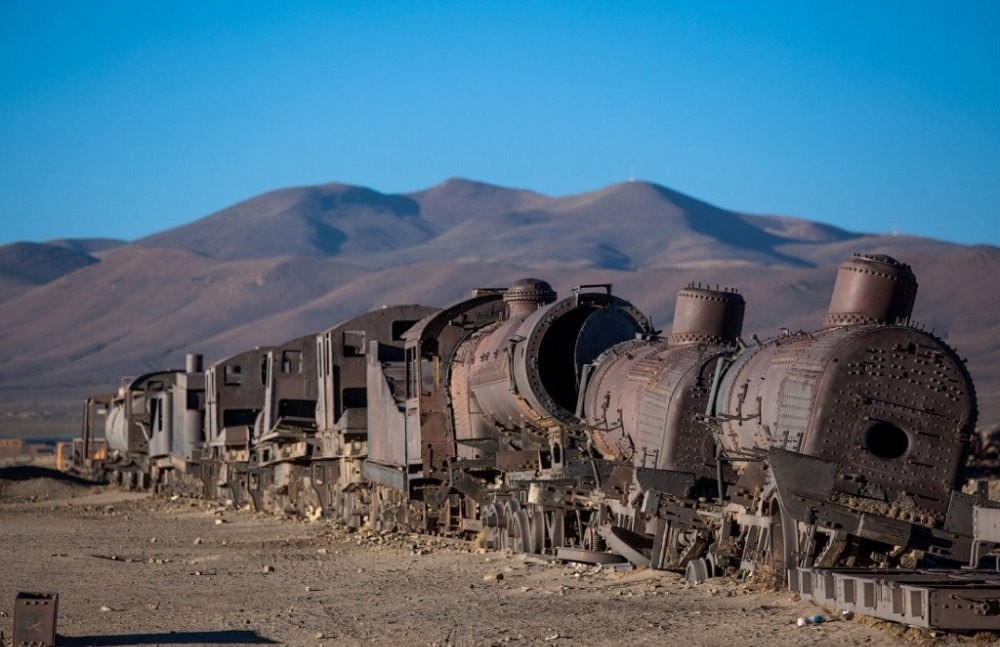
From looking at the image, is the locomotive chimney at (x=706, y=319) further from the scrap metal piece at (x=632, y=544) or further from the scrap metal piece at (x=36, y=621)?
the scrap metal piece at (x=36, y=621)

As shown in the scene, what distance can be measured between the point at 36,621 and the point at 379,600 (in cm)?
385

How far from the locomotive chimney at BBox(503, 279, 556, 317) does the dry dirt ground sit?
12.3ft

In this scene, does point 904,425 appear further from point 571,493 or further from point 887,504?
point 571,493

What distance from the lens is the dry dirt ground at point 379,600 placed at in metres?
12.6

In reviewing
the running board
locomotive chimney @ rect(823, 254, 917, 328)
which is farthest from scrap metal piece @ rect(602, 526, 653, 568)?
the running board

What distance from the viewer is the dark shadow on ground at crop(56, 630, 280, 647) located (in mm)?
12977

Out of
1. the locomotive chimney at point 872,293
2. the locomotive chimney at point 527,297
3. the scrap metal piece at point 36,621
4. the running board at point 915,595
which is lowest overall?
the scrap metal piece at point 36,621

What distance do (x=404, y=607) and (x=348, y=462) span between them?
15027 millimetres

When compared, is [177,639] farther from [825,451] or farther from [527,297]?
[527,297]

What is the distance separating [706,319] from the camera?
18.8 metres

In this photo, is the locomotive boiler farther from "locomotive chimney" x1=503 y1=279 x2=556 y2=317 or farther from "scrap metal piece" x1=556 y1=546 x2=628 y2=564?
"locomotive chimney" x1=503 y1=279 x2=556 y2=317

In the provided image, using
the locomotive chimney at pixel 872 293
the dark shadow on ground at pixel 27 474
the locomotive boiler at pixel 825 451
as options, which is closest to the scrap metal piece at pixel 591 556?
the locomotive boiler at pixel 825 451

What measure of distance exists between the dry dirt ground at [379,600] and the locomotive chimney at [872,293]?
2.78 m

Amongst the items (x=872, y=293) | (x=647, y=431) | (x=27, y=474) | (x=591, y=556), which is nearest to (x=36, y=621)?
(x=591, y=556)
